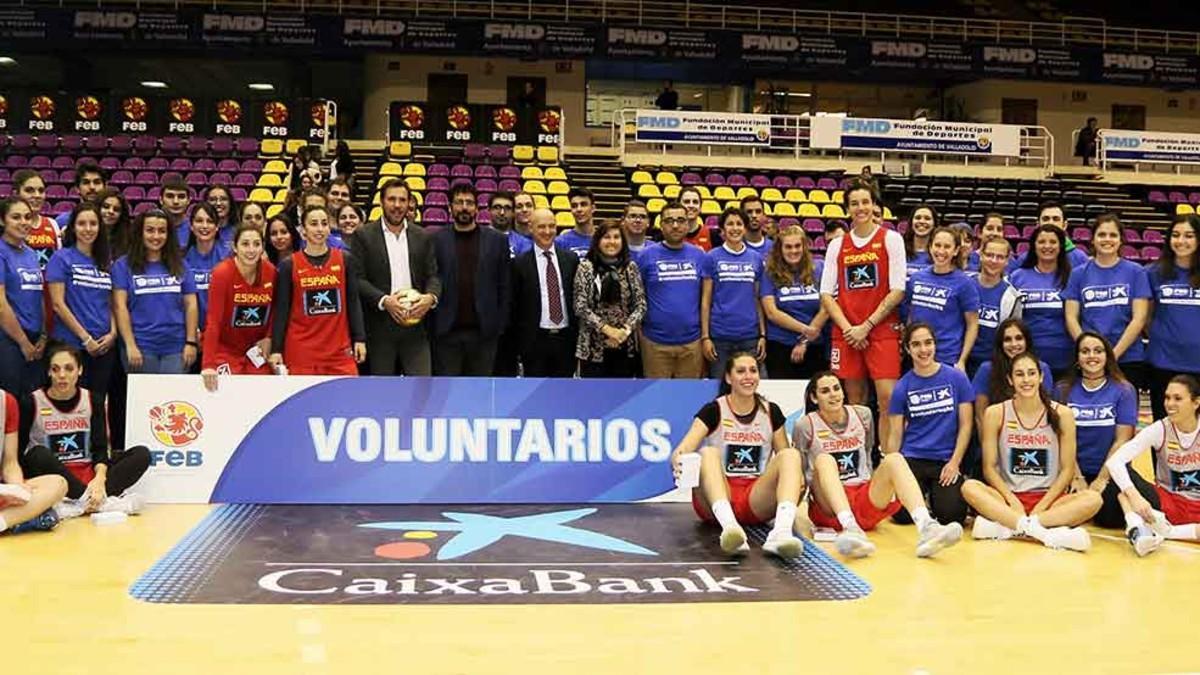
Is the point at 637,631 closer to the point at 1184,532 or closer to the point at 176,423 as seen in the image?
the point at 1184,532

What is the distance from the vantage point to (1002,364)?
18.8ft

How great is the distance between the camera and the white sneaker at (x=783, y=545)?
4.60 metres

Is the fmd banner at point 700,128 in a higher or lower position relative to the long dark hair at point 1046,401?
higher

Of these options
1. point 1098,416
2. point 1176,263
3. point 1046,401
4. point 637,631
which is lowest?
point 637,631

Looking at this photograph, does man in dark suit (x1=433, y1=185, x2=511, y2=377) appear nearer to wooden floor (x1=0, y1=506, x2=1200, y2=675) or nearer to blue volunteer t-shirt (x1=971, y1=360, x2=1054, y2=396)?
wooden floor (x1=0, y1=506, x2=1200, y2=675)

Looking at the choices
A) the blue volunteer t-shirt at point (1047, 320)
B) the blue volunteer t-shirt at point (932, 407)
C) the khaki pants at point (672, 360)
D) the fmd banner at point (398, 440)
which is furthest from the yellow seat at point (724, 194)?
the blue volunteer t-shirt at point (932, 407)

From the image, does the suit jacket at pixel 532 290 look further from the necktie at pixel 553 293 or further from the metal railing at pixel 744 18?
the metal railing at pixel 744 18

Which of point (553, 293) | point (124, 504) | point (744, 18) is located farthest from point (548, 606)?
point (744, 18)

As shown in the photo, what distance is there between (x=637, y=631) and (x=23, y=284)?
13.8ft

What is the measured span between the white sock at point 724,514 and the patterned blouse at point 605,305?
1759 millimetres

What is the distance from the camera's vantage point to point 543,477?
6.04m

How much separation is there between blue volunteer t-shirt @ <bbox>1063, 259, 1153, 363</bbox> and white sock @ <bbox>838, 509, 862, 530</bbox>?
2386mm

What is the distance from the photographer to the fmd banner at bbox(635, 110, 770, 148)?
60.4 ft

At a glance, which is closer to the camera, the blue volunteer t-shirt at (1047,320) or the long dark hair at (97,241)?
the long dark hair at (97,241)
